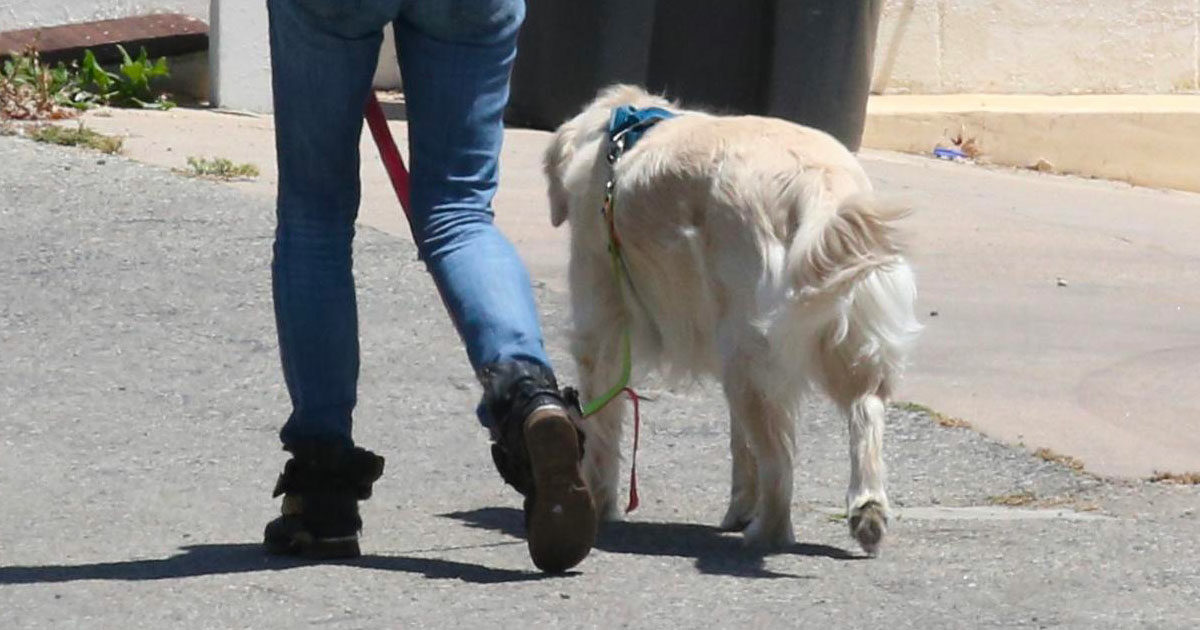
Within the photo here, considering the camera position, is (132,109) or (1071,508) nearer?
(1071,508)

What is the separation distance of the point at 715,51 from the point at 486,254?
5.88 m

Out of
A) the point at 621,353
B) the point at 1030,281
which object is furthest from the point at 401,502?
the point at 1030,281

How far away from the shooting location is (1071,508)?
16.3 feet

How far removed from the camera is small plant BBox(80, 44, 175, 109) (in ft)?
32.7

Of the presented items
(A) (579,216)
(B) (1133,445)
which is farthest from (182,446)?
(B) (1133,445)

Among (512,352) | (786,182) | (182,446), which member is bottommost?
(182,446)

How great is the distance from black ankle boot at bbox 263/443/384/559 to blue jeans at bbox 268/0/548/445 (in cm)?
5

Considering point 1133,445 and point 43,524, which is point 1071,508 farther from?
point 43,524

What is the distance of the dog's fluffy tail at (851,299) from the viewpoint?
163 inches

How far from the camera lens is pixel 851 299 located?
4168 millimetres

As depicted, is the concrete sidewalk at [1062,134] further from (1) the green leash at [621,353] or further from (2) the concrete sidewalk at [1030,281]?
(1) the green leash at [621,353]

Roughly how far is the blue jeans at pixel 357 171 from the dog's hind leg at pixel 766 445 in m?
0.61

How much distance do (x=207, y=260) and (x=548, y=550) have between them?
3541 mm

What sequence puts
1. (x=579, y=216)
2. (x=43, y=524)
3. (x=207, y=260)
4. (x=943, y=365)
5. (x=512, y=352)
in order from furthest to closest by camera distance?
1. (x=207, y=260)
2. (x=943, y=365)
3. (x=579, y=216)
4. (x=43, y=524)
5. (x=512, y=352)
